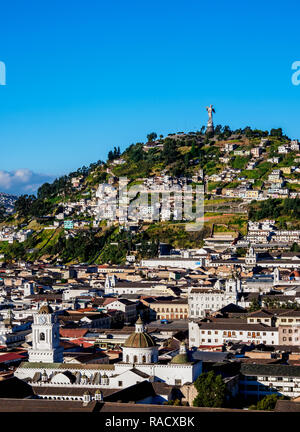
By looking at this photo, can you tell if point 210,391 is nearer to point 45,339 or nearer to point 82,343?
point 45,339

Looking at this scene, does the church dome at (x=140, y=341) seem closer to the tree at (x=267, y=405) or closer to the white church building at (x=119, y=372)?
the white church building at (x=119, y=372)

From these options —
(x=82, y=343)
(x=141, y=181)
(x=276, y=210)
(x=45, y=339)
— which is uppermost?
(x=141, y=181)

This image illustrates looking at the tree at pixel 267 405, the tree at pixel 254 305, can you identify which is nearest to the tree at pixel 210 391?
the tree at pixel 267 405

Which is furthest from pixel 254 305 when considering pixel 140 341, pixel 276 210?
pixel 276 210

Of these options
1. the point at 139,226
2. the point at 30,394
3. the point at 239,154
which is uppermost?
the point at 239,154
